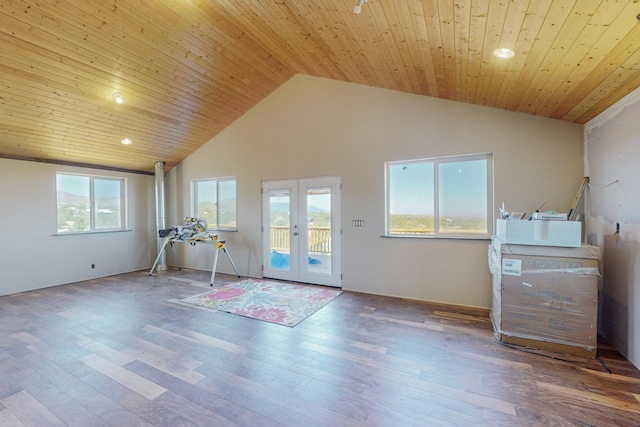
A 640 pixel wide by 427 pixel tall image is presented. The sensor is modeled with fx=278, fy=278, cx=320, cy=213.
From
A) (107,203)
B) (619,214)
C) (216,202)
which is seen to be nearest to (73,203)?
(107,203)

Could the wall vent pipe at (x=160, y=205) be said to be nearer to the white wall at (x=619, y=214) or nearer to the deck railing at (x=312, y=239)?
the deck railing at (x=312, y=239)

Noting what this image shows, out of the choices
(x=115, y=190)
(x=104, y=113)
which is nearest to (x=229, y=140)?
(x=104, y=113)

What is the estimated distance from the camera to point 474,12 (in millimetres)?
1959

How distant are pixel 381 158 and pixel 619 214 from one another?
2765 mm

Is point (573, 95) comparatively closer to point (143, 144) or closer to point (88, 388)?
point (88, 388)

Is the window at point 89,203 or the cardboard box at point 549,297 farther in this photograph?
the window at point 89,203

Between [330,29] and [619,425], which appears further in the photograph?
[330,29]

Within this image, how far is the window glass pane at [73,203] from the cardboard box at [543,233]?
7444 mm

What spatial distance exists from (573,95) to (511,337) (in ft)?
8.12

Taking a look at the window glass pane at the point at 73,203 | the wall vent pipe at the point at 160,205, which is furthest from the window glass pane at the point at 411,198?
the window glass pane at the point at 73,203

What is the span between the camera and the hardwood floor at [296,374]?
6.19 ft

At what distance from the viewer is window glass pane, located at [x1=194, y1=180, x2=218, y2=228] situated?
6492 millimetres

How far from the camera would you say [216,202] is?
254 inches

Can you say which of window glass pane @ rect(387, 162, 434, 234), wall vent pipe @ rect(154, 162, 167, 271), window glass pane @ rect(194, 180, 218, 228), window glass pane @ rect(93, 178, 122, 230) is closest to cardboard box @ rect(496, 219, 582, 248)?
window glass pane @ rect(387, 162, 434, 234)
